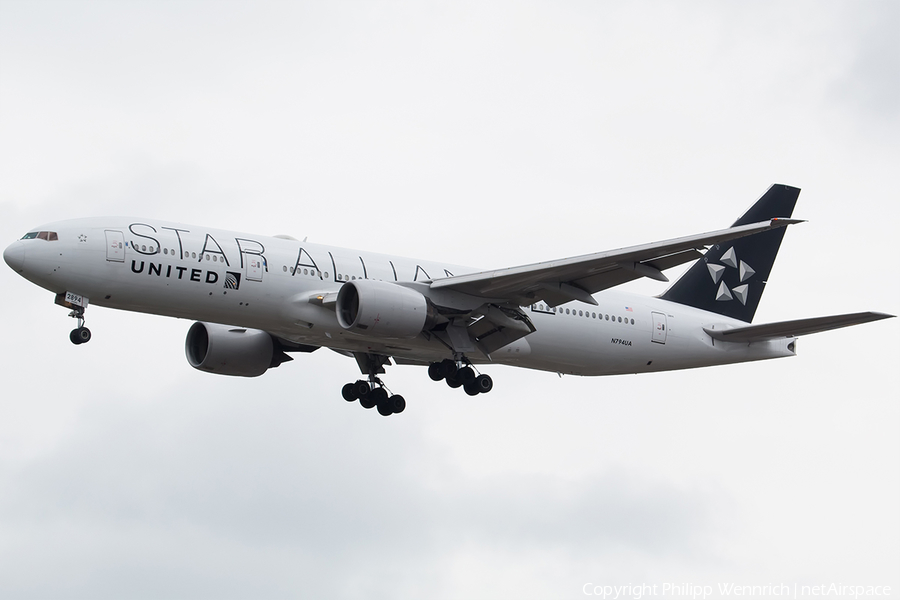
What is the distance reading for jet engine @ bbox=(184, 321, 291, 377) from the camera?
35.1 metres

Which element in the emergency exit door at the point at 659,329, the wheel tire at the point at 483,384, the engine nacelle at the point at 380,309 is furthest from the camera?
the emergency exit door at the point at 659,329

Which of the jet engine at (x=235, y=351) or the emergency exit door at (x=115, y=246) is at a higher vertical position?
the jet engine at (x=235, y=351)

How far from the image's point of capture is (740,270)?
38531mm

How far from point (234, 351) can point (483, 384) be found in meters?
7.92

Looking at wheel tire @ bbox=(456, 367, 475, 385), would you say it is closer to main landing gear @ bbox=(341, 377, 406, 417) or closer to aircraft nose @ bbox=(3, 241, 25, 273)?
main landing gear @ bbox=(341, 377, 406, 417)

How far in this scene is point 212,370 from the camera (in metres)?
35.4

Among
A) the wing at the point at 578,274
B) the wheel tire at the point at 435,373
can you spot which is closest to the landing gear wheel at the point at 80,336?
the wing at the point at 578,274

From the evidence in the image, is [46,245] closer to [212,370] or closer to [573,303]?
[212,370]

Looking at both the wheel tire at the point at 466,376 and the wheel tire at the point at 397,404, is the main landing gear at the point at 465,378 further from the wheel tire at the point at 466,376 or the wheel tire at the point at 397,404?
the wheel tire at the point at 397,404

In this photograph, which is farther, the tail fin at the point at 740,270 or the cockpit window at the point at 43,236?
the tail fin at the point at 740,270

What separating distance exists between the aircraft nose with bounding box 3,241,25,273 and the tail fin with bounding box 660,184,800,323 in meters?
19.9

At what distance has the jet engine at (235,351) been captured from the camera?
115 feet

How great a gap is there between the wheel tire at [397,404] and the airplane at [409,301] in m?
0.04

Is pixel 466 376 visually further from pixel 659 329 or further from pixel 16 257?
pixel 16 257
